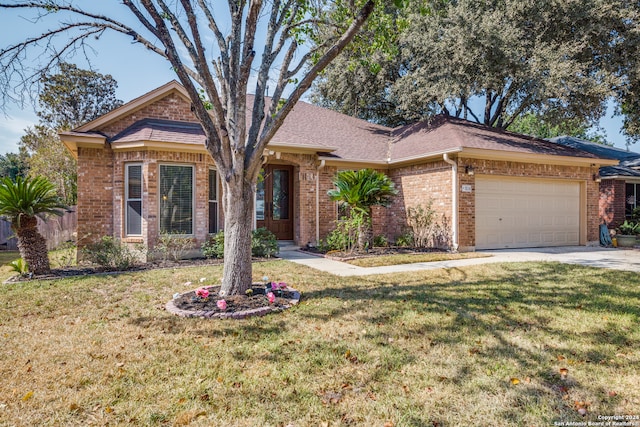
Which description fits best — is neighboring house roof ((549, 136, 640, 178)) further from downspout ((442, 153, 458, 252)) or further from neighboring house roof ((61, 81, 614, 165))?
downspout ((442, 153, 458, 252))

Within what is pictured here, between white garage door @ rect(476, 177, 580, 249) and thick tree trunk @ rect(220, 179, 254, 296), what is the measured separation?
321 inches

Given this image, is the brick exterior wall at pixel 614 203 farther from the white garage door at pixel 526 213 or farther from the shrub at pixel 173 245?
the shrub at pixel 173 245

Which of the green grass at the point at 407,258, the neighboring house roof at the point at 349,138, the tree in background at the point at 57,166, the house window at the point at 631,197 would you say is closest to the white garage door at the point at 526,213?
the neighboring house roof at the point at 349,138

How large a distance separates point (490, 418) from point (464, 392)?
0.34 meters

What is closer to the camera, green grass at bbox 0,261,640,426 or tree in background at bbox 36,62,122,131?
green grass at bbox 0,261,640,426

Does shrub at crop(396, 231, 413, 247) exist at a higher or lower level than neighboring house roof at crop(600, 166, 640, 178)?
lower

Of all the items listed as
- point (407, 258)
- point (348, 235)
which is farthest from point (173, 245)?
point (407, 258)

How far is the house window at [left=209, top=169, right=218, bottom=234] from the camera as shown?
400 inches

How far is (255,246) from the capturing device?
939 cm

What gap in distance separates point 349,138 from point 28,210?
9.91 metres

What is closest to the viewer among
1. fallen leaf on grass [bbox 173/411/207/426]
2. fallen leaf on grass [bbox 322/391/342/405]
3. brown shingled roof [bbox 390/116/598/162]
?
fallen leaf on grass [bbox 173/411/207/426]

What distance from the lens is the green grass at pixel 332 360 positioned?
256cm

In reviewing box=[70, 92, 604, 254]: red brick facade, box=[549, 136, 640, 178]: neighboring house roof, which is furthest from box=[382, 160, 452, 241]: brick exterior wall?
box=[549, 136, 640, 178]: neighboring house roof

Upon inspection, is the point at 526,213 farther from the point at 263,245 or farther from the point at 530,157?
the point at 263,245
